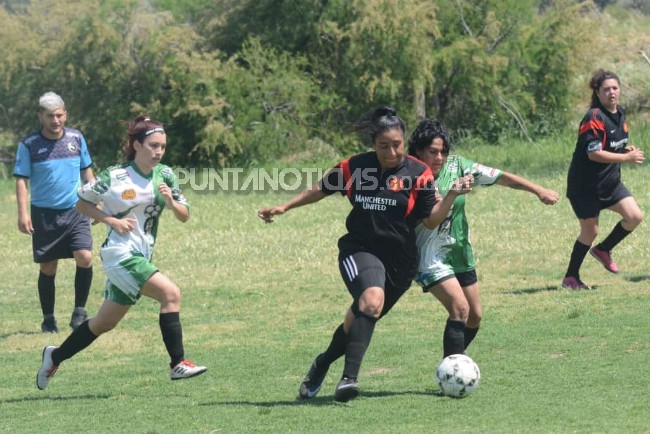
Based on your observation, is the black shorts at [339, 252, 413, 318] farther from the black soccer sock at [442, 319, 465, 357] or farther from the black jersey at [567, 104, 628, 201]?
the black jersey at [567, 104, 628, 201]

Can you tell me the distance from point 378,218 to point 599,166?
15.8ft

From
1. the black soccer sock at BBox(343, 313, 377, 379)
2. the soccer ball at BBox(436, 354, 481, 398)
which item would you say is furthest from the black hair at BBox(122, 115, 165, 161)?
the soccer ball at BBox(436, 354, 481, 398)

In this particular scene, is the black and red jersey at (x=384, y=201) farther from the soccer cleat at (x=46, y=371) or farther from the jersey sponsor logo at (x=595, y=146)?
the jersey sponsor logo at (x=595, y=146)

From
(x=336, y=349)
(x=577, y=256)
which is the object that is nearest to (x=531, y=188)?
(x=336, y=349)

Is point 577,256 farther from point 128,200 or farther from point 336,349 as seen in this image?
point 128,200

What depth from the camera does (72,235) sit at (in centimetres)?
1066

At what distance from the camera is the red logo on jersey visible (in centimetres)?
707

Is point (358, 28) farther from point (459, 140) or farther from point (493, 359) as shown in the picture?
point (493, 359)

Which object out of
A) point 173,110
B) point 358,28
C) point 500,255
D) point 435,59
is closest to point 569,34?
point 435,59

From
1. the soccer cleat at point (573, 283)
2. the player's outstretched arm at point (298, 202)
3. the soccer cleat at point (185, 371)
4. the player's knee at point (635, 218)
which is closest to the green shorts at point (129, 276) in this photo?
the soccer cleat at point (185, 371)

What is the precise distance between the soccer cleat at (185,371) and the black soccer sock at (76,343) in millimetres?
695

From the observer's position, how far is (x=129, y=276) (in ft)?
24.9

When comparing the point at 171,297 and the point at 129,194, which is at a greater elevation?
the point at 129,194

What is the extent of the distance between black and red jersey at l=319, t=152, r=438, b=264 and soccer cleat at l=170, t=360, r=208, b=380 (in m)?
1.23
